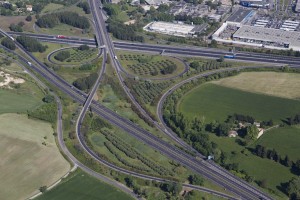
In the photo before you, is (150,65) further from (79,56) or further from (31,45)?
(31,45)

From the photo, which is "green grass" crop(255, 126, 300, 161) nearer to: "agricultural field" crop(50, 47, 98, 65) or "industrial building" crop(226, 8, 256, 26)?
"agricultural field" crop(50, 47, 98, 65)

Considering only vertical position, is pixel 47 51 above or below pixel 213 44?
below

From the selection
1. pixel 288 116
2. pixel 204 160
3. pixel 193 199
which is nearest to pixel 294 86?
pixel 288 116

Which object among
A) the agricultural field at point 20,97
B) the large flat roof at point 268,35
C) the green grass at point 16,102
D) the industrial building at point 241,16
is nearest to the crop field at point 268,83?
the large flat roof at point 268,35

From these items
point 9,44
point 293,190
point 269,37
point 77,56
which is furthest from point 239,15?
point 293,190

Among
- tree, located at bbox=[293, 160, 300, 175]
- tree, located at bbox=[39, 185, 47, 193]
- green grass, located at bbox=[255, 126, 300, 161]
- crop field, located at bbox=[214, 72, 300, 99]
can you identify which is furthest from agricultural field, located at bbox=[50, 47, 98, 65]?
tree, located at bbox=[293, 160, 300, 175]

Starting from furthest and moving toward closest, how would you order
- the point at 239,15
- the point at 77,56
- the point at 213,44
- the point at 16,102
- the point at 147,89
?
the point at 239,15 → the point at 213,44 → the point at 77,56 → the point at 147,89 → the point at 16,102

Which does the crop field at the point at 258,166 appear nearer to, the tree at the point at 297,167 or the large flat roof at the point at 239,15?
the tree at the point at 297,167
